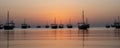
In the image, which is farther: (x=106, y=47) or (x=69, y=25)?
(x=69, y=25)

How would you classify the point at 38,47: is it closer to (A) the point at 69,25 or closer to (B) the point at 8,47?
(B) the point at 8,47

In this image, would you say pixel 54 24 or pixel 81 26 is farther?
pixel 54 24

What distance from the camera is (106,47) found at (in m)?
25.3

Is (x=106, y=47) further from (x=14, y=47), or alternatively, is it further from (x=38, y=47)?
(x=14, y=47)

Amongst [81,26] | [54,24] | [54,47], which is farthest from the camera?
[54,24]

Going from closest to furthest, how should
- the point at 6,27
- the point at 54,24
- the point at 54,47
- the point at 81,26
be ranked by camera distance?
1. the point at 54,47
2. the point at 81,26
3. the point at 6,27
4. the point at 54,24

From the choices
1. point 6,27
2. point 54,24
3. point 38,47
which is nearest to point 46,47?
point 38,47

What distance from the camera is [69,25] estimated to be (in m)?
173

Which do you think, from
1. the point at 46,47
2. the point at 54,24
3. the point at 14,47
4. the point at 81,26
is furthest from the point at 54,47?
the point at 54,24

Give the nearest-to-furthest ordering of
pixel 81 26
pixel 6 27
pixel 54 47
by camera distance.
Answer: pixel 54 47 → pixel 81 26 → pixel 6 27

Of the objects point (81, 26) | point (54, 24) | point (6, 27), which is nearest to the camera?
point (81, 26)

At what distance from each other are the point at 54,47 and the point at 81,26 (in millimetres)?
90927

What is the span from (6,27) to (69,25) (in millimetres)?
50498

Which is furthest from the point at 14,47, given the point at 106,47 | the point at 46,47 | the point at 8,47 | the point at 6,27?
the point at 6,27
